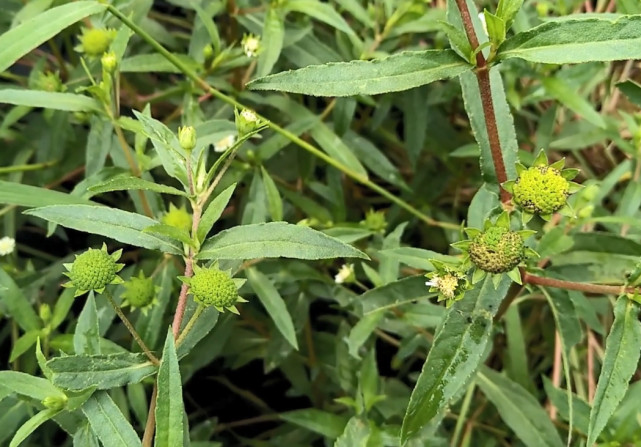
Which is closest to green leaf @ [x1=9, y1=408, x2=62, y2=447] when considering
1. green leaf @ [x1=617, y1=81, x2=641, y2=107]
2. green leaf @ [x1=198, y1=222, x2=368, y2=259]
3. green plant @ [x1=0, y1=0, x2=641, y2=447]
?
green plant @ [x1=0, y1=0, x2=641, y2=447]

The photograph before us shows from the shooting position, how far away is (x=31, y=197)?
0.99m

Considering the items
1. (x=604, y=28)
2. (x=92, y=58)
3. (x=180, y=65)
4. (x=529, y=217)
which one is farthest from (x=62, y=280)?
(x=604, y=28)

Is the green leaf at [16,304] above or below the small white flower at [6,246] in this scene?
below

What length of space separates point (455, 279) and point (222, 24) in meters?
0.91

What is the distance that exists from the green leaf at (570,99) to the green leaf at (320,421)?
68 centimetres

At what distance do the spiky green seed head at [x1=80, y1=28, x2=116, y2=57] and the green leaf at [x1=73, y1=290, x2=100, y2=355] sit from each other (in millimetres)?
480

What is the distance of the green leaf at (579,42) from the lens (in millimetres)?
695

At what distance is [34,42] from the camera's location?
0.91m

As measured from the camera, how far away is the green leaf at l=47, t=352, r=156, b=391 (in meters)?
0.77

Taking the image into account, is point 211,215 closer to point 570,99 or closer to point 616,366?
point 616,366

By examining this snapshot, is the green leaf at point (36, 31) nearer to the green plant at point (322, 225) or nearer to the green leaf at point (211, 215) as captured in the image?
the green plant at point (322, 225)

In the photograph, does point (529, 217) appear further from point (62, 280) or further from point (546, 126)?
point (62, 280)

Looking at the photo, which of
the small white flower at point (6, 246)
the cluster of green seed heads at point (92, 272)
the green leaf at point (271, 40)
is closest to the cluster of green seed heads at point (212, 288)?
the cluster of green seed heads at point (92, 272)

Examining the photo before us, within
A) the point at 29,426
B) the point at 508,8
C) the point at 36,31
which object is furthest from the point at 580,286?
the point at 36,31
